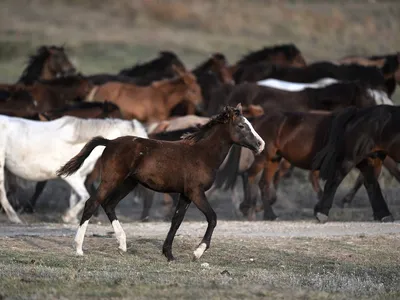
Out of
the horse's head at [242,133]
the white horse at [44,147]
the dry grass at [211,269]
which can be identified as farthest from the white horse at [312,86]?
the horse's head at [242,133]

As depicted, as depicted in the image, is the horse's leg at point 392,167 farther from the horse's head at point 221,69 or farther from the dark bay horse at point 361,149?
the horse's head at point 221,69

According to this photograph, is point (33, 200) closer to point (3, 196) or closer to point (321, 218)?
point (3, 196)

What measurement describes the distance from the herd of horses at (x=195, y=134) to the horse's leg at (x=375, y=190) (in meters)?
0.02

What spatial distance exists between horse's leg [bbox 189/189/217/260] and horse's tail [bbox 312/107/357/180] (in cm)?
465

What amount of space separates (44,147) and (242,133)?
15.8 ft

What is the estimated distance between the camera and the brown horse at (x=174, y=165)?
11.3 meters

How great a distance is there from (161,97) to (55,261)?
11385 mm

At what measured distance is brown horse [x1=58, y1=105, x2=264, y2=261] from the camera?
1134cm

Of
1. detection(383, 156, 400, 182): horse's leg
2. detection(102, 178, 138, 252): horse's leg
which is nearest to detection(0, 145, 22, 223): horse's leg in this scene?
detection(102, 178, 138, 252): horse's leg

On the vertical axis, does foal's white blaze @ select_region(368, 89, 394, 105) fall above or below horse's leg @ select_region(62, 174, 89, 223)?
above

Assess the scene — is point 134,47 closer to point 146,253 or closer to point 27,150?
point 27,150

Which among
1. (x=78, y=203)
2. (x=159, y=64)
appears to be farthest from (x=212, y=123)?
(x=159, y=64)

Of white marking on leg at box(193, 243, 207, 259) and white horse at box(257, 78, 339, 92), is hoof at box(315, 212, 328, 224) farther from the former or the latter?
white horse at box(257, 78, 339, 92)

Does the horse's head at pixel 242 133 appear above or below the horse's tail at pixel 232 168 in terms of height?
above
